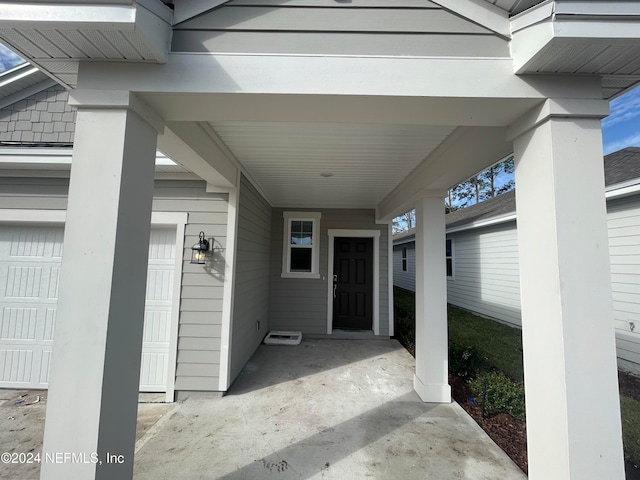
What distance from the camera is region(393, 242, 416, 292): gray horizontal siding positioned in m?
12.0

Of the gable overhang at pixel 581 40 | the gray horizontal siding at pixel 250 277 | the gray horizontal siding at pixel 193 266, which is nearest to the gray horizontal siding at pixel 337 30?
the gable overhang at pixel 581 40

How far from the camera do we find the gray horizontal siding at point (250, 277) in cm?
358

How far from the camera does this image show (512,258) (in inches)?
253

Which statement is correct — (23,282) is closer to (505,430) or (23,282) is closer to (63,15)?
(63,15)

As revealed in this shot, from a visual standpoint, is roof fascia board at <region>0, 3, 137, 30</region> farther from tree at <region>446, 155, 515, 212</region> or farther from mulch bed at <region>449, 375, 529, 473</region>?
tree at <region>446, 155, 515, 212</region>

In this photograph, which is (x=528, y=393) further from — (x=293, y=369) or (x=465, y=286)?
(x=465, y=286)

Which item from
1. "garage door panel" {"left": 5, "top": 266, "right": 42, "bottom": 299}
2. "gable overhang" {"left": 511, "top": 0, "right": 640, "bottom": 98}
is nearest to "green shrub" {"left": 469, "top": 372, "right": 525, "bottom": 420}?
"gable overhang" {"left": 511, "top": 0, "right": 640, "bottom": 98}

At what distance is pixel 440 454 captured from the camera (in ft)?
7.43

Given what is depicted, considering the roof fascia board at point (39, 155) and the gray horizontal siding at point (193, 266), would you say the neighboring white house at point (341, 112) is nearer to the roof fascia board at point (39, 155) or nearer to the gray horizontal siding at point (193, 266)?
the gray horizontal siding at point (193, 266)

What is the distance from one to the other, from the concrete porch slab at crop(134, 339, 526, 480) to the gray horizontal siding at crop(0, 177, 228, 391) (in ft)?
1.19

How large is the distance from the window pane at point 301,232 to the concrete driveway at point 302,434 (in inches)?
106

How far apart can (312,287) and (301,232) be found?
44.7 inches

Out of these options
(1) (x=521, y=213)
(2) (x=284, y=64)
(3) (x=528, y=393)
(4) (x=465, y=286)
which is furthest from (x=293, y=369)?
(4) (x=465, y=286)

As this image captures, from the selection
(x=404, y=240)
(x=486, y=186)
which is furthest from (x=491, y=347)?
(x=486, y=186)
